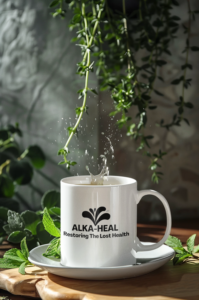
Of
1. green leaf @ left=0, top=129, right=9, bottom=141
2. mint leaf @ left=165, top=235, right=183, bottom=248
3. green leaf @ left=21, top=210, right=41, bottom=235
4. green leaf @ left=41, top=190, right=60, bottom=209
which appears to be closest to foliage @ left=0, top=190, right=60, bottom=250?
green leaf @ left=21, top=210, right=41, bottom=235

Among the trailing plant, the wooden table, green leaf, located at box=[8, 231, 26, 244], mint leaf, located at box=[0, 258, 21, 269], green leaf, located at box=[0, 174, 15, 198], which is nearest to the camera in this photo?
the wooden table

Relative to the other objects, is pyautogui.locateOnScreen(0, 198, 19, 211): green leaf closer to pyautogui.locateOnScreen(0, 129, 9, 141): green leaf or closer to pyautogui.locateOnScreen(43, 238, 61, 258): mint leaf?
pyautogui.locateOnScreen(0, 129, 9, 141): green leaf

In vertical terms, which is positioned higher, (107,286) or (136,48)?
(136,48)

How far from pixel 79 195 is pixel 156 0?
62cm

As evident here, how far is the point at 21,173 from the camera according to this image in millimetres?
1034

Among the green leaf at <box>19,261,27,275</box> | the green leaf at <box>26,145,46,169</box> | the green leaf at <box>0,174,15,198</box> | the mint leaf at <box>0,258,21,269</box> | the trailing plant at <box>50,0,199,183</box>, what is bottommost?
the mint leaf at <box>0,258,21,269</box>

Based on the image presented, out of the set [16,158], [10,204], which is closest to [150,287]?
[10,204]

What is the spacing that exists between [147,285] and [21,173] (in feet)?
2.08

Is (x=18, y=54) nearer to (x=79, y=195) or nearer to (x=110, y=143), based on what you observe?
(x=110, y=143)

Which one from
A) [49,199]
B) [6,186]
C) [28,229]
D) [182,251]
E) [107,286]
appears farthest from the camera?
[6,186]

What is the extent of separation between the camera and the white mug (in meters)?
0.49

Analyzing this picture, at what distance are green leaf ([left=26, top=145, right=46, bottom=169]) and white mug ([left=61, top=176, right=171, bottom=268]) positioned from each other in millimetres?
524

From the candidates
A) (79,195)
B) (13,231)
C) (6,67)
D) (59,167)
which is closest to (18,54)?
(6,67)

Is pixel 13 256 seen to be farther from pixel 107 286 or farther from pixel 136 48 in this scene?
pixel 136 48
